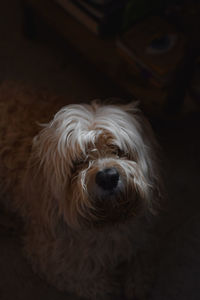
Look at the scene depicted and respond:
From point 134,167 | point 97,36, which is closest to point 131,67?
point 97,36

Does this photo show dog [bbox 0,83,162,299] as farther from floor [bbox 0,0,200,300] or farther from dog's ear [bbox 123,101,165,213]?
floor [bbox 0,0,200,300]

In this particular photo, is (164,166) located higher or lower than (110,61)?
lower

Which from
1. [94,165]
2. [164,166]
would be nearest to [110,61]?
[164,166]

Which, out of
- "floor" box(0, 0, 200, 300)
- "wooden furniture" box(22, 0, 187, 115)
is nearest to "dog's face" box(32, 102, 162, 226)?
"floor" box(0, 0, 200, 300)

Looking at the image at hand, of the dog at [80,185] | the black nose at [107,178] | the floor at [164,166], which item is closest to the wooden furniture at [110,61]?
the floor at [164,166]

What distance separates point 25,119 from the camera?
4.85 ft

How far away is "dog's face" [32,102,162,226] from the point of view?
1.20 meters

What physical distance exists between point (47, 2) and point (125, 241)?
1283mm

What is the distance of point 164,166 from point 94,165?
0.44 metres

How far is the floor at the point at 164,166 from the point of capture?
162 centimetres

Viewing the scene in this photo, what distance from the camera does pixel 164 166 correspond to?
157cm

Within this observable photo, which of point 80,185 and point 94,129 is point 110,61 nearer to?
point 94,129

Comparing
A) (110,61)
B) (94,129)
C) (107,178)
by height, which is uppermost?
(110,61)

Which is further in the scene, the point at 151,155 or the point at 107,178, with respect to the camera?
the point at 151,155
